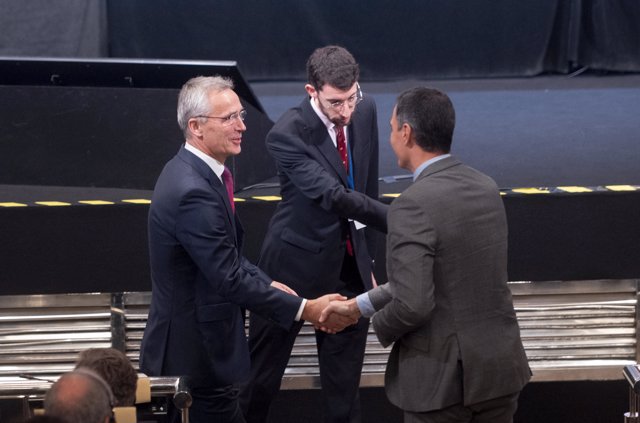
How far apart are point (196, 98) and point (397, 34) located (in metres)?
5.50

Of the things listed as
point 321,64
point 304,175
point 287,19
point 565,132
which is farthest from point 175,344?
point 287,19

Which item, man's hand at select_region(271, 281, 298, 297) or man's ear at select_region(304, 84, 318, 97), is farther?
man's ear at select_region(304, 84, 318, 97)

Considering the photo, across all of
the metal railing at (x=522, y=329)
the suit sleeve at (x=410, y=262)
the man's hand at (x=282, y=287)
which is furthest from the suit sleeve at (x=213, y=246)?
the metal railing at (x=522, y=329)

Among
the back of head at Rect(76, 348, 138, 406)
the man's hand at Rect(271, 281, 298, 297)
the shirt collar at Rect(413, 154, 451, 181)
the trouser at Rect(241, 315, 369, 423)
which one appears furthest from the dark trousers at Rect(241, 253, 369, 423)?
the back of head at Rect(76, 348, 138, 406)

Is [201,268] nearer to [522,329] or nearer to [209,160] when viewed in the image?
[209,160]

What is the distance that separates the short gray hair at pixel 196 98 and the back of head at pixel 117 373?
101 cm

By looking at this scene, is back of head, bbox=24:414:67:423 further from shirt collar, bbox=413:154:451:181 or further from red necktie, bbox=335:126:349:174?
red necktie, bbox=335:126:349:174

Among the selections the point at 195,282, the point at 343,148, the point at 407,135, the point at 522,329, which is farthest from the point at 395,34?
the point at 407,135

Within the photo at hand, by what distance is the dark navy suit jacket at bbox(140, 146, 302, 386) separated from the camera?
3406mm

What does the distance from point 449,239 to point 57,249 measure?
7.72ft

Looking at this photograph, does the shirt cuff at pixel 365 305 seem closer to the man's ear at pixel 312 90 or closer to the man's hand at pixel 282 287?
the man's hand at pixel 282 287

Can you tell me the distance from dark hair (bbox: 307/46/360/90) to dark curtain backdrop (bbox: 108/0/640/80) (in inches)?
194

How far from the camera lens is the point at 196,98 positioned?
3.49 m

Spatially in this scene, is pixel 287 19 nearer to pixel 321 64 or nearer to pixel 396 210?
pixel 321 64
